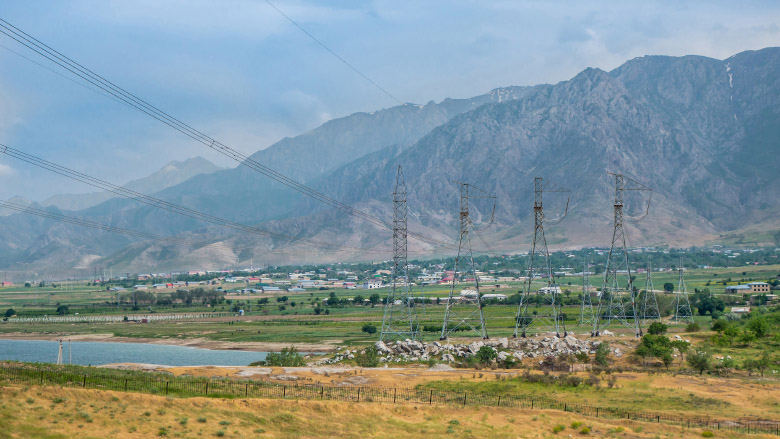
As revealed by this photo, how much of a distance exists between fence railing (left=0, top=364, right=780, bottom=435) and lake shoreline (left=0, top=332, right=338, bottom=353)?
47514 mm

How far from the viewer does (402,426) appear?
1377 inches

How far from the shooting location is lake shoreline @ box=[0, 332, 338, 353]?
96.0 m

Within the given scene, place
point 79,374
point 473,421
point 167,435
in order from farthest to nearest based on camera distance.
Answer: point 79,374 → point 473,421 → point 167,435

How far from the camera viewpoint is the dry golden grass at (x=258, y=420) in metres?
30.0

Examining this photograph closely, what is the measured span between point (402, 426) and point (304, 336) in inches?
2979

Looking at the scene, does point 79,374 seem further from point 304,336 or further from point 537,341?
point 304,336

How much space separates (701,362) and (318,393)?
35121 mm

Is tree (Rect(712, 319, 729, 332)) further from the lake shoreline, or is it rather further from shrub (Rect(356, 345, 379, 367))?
the lake shoreline

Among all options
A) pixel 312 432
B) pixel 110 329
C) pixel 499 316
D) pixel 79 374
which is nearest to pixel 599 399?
pixel 312 432

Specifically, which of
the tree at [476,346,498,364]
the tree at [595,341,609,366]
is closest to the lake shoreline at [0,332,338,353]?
the tree at [476,346,498,364]

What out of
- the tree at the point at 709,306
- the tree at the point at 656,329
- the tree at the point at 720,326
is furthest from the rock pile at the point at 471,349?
the tree at the point at 709,306

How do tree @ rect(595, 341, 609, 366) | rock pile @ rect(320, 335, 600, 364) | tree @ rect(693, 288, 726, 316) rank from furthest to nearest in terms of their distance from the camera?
tree @ rect(693, 288, 726, 316)
rock pile @ rect(320, 335, 600, 364)
tree @ rect(595, 341, 609, 366)

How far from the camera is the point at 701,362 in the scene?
5853cm

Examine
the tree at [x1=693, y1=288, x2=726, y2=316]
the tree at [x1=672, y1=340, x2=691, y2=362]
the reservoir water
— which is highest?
the tree at [x1=693, y1=288, x2=726, y2=316]
